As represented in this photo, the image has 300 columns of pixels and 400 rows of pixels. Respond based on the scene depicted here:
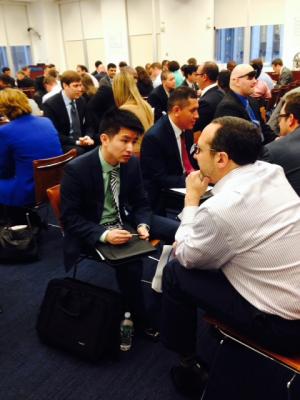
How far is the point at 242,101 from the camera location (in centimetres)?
357

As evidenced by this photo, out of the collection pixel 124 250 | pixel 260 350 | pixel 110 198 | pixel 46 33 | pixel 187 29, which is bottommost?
pixel 260 350

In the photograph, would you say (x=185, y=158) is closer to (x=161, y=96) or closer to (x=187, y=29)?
(x=161, y=96)

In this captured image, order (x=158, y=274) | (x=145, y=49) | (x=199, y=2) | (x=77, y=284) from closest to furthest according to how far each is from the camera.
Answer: (x=158, y=274)
(x=77, y=284)
(x=199, y=2)
(x=145, y=49)

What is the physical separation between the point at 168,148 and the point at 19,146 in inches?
44.8

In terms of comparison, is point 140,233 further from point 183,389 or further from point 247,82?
point 247,82

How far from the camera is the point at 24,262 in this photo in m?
2.96

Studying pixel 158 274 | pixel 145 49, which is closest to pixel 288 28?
pixel 145 49

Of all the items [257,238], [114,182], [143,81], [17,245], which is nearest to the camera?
[257,238]

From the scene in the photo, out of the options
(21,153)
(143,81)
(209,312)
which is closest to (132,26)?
(143,81)

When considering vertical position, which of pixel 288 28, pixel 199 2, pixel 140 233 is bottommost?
pixel 140 233

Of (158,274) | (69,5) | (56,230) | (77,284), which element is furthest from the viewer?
(69,5)

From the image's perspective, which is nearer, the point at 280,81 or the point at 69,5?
the point at 280,81

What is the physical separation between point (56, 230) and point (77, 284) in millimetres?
1542

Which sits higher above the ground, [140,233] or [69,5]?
[69,5]
